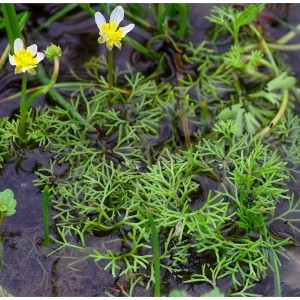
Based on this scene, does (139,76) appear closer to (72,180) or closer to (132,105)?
(132,105)

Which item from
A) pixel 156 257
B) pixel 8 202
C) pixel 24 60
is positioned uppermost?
pixel 24 60

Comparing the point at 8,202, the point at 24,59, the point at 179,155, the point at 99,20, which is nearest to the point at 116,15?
the point at 99,20

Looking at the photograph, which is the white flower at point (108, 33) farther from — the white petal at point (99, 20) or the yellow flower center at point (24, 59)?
the yellow flower center at point (24, 59)

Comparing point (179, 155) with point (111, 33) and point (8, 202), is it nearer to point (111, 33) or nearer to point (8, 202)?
point (111, 33)

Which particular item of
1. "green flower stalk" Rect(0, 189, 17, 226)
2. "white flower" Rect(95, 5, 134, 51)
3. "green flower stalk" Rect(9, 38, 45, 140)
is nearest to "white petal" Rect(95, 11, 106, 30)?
"white flower" Rect(95, 5, 134, 51)

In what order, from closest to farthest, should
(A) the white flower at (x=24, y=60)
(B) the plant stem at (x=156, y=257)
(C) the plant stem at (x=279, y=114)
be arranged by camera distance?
(B) the plant stem at (x=156, y=257), (A) the white flower at (x=24, y=60), (C) the plant stem at (x=279, y=114)

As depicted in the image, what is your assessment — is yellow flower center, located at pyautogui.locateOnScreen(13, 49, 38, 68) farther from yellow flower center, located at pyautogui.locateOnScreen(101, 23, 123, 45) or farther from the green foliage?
the green foliage

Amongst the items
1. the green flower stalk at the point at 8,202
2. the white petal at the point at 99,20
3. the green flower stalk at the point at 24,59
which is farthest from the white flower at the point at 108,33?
the green flower stalk at the point at 8,202
